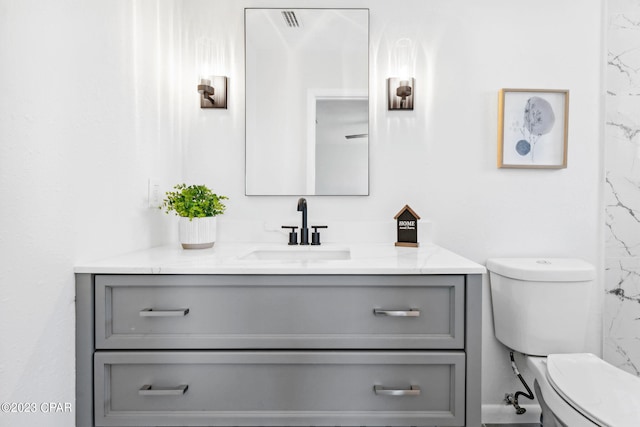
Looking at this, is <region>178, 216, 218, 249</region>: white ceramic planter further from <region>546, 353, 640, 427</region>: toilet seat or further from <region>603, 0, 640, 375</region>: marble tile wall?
<region>603, 0, 640, 375</region>: marble tile wall

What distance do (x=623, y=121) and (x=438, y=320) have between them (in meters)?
1.48

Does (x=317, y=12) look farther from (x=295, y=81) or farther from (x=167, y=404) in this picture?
(x=167, y=404)

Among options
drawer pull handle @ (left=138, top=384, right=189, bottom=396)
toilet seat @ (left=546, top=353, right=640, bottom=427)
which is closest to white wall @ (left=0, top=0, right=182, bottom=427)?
drawer pull handle @ (left=138, top=384, right=189, bottom=396)

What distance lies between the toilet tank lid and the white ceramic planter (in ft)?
4.34

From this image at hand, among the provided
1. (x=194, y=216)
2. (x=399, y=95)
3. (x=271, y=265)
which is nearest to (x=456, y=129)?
(x=399, y=95)

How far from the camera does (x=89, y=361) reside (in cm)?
102

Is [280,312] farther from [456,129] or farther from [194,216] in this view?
[456,129]

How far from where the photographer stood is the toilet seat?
101 centimetres

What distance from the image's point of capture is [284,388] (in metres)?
1.04

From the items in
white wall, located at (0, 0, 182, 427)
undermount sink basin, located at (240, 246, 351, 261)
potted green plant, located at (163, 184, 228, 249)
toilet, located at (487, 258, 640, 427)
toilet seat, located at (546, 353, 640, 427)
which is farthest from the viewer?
undermount sink basin, located at (240, 246, 351, 261)

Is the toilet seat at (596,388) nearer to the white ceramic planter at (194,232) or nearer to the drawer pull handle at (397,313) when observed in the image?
the drawer pull handle at (397,313)

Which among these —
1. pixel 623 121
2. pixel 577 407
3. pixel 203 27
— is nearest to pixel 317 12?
pixel 203 27

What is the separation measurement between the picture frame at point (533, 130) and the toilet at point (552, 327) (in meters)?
0.48

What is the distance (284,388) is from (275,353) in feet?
0.36
